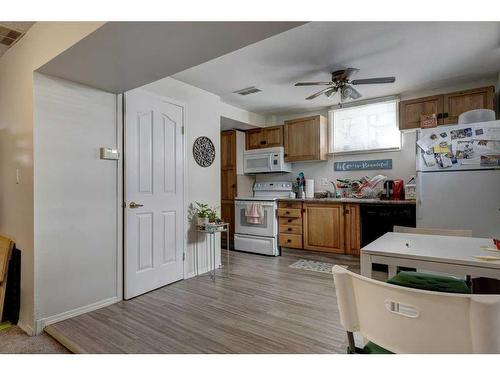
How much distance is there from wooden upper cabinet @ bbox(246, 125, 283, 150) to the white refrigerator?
88.7 inches

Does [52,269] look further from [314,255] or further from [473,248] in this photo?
[314,255]

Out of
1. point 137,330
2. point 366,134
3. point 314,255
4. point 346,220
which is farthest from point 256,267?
point 366,134

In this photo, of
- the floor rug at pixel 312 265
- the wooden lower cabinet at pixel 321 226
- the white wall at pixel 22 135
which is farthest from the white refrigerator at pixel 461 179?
the white wall at pixel 22 135

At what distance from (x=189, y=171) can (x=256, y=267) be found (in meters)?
1.55

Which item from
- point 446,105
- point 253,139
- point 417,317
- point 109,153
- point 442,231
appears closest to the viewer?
point 417,317

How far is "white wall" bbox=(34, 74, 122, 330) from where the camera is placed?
7.05 ft

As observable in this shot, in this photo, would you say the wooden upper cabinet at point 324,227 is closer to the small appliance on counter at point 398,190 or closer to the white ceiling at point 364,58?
the small appliance on counter at point 398,190

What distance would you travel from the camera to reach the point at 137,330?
2078 millimetres

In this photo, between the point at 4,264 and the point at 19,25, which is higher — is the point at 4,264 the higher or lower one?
the lower one

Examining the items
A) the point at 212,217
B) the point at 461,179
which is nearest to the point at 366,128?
the point at 461,179

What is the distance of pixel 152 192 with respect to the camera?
2.91m

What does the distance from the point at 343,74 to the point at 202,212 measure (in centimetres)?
223

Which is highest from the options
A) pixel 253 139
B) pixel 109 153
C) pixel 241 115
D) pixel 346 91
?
pixel 241 115

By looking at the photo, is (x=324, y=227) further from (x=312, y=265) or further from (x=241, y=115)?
(x=241, y=115)
